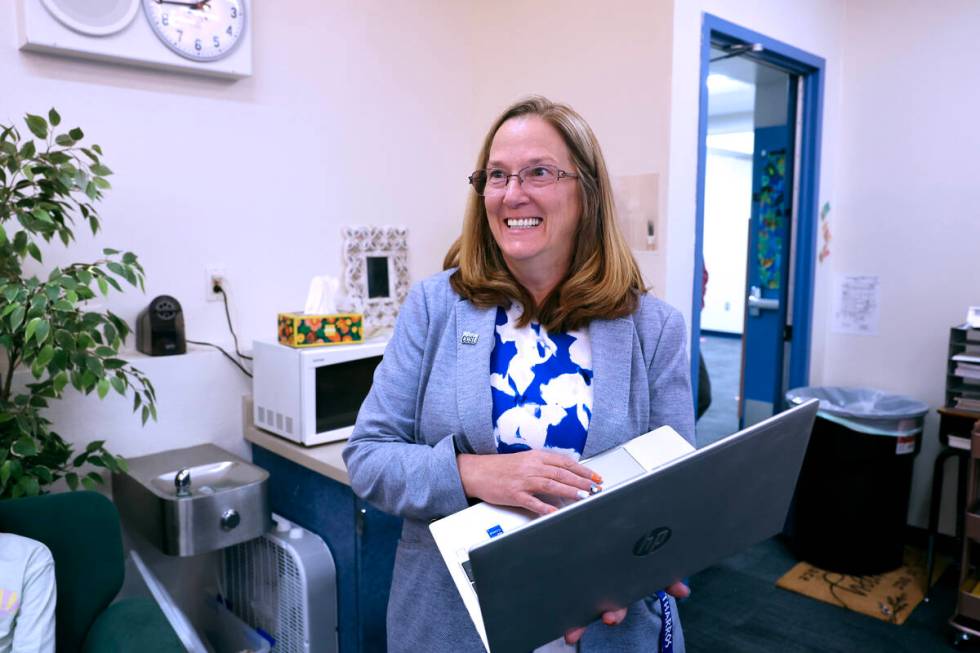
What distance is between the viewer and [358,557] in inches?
76.2

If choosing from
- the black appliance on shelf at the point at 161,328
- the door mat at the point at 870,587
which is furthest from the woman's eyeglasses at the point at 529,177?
the door mat at the point at 870,587

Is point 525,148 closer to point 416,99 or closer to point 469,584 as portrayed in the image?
point 469,584

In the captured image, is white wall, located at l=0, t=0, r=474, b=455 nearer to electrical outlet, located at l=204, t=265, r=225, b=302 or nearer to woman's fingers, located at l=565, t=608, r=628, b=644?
electrical outlet, located at l=204, t=265, r=225, b=302

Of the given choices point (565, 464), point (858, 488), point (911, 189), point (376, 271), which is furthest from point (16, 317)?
point (911, 189)

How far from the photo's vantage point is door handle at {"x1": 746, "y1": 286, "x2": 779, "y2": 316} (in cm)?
353

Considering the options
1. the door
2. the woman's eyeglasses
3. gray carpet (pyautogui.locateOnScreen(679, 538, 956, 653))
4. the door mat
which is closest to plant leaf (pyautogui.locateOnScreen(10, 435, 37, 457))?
the woman's eyeglasses

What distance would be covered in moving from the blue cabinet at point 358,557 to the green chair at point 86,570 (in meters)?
0.45

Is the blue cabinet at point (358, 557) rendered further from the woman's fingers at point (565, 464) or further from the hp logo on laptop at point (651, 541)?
the hp logo on laptop at point (651, 541)

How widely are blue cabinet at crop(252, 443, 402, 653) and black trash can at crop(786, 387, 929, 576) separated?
6.13ft

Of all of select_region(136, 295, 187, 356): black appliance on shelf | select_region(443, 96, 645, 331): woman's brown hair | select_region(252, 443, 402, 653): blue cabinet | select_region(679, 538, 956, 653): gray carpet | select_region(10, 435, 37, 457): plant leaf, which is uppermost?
select_region(443, 96, 645, 331): woman's brown hair

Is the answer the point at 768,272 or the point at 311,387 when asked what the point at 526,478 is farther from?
the point at 768,272

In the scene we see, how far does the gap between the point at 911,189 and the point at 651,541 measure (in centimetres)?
295

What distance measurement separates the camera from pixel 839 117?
3377 mm

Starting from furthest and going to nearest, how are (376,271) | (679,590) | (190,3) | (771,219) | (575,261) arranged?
(771,219) → (376,271) → (190,3) → (575,261) → (679,590)
